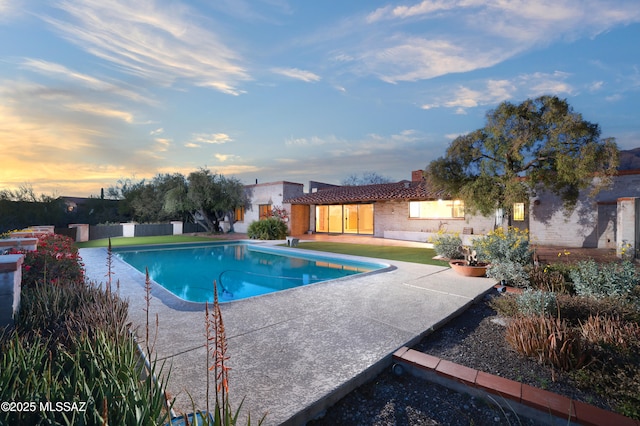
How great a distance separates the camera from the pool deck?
2.65 meters

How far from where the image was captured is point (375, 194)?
783 inches

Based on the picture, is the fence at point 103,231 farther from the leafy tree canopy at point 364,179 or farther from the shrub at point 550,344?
the leafy tree canopy at point 364,179

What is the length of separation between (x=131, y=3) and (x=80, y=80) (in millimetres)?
3455

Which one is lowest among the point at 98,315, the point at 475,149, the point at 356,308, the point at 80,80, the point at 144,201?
the point at 356,308

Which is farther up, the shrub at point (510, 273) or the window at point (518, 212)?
the window at point (518, 212)

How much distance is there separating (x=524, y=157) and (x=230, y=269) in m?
12.4

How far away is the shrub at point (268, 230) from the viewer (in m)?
19.8

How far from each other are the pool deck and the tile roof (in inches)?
421

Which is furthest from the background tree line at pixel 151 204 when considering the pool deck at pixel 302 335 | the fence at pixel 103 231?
the pool deck at pixel 302 335

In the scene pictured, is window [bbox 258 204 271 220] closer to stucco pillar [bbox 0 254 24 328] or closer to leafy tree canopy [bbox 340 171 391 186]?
stucco pillar [bbox 0 254 24 328]

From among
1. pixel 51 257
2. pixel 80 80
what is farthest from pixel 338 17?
pixel 51 257

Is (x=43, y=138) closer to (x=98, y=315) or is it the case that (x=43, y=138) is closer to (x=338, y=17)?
(x=338, y=17)

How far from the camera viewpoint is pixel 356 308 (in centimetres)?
518

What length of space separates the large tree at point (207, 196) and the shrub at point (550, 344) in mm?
22442
